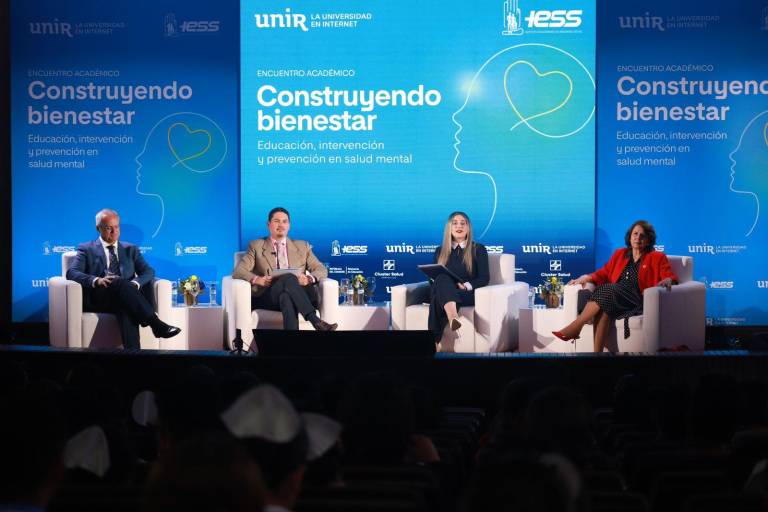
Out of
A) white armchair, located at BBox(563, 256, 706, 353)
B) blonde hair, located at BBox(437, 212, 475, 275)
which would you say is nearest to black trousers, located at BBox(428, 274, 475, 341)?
blonde hair, located at BBox(437, 212, 475, 275)

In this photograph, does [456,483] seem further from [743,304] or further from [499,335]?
[743,304]

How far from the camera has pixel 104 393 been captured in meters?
3.66

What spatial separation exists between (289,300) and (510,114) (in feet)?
8.43

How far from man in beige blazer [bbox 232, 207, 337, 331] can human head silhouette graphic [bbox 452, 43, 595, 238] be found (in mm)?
1582

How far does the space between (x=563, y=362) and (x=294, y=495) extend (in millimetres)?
3734

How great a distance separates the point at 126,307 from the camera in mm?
7559

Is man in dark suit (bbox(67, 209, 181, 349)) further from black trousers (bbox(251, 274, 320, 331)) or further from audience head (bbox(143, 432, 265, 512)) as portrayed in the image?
audience head (bbox(143, 432, 265, 512))

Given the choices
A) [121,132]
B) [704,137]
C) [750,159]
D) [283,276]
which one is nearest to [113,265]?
[283,276]

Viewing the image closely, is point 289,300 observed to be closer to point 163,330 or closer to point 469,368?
point 163,330

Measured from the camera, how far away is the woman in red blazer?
743cm

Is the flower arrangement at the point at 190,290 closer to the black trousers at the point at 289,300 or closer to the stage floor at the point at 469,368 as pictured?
the black trousers at the point at 289,300

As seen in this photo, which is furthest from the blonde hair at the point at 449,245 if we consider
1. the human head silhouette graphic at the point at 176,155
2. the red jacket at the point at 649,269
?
the human head silhouette graphic at the point at 176,155

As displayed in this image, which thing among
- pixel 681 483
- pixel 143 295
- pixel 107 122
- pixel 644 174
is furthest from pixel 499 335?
pixel 681 483

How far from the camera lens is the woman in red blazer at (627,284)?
24.4ft
